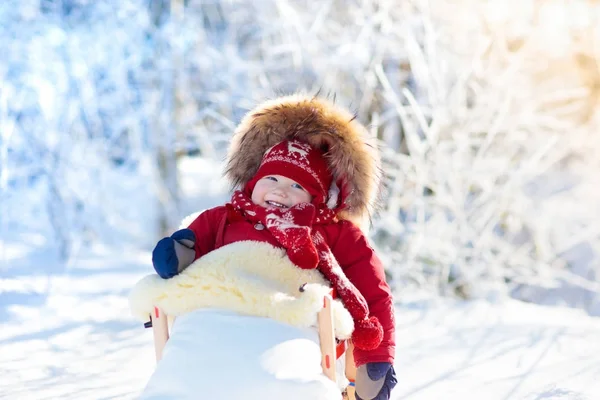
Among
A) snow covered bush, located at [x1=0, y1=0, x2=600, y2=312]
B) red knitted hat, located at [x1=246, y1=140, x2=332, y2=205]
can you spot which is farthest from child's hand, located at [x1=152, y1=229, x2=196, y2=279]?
snow covered bush, located at [x1=0, y1=0, x2=600, y2=312]

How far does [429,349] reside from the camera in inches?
128

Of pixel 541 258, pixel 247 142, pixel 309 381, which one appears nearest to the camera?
pixel 309 381

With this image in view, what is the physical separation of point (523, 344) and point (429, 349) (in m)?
0.50

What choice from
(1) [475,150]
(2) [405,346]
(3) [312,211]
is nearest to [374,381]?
(3) [312,211]

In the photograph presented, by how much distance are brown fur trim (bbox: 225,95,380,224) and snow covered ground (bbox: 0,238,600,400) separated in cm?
93

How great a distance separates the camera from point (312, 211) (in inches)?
81.4

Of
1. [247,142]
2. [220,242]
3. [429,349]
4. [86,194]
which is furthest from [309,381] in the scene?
[86,194]

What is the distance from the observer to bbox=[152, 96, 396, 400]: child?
1.94 metres

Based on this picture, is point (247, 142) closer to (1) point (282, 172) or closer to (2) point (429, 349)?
(1) point (282, 172)

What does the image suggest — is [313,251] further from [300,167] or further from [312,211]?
[300,167]

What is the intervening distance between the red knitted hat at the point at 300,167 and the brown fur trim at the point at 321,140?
0.05 meters

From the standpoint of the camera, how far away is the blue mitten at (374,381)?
192 cm

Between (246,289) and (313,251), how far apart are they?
0.27 metres

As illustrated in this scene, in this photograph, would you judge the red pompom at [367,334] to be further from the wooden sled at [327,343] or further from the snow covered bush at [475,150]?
the snow covered bush at [475,150]
